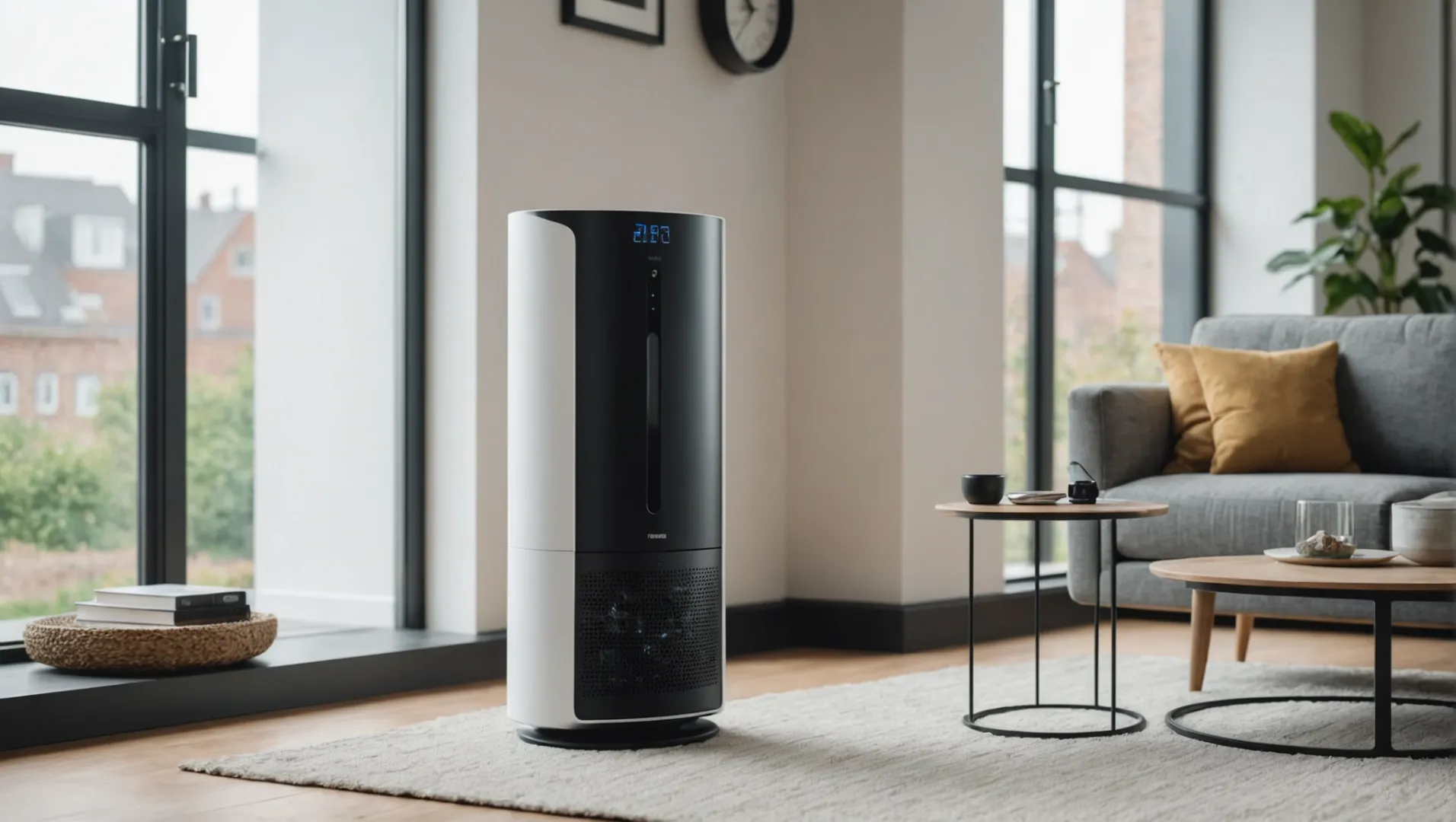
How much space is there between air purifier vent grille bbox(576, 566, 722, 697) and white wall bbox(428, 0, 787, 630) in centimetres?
78

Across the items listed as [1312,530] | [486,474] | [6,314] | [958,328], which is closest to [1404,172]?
[958,328]

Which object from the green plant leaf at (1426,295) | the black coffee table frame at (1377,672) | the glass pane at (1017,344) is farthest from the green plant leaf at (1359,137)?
the black coffee table frame at (1377,672)

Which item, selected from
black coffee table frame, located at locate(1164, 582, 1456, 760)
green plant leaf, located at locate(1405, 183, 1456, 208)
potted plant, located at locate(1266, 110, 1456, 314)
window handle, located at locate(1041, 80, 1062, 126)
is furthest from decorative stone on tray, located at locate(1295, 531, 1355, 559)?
green plant leaf, located at locate(1405, 183, 1456, 208)

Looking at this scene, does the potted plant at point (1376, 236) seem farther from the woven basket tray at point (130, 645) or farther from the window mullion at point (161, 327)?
the woven basket tray at point (130, 645)

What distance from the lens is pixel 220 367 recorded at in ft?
13.0

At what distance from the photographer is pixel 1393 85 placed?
6.67 m

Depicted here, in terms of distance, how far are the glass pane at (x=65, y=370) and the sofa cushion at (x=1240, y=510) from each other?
237 cm

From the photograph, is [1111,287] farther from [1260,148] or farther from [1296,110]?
[1296,110]

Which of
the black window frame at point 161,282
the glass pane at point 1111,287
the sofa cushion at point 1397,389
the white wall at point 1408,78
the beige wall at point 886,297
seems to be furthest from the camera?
the white wall at point 1408,78

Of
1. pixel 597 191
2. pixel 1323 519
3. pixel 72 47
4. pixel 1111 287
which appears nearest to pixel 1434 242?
A: pixel 1111 287

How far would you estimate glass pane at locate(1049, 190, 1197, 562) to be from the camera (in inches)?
230

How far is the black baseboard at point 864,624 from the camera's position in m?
4.71

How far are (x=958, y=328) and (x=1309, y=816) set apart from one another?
2.63 m

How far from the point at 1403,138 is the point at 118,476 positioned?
181 inches
